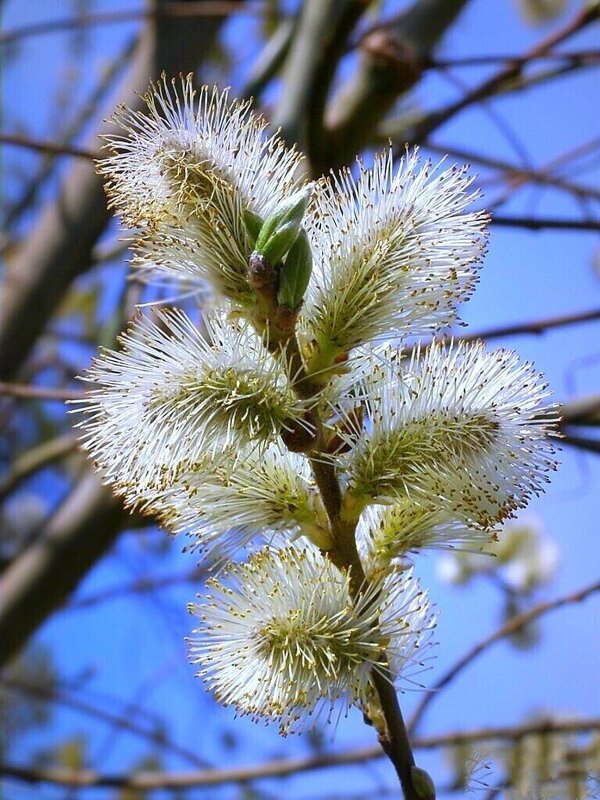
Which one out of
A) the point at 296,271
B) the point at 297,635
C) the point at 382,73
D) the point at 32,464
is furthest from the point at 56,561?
the point at 296,271

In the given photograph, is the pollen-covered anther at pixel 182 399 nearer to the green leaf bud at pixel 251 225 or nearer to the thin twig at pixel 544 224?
the green leaf bud at pixel 251 225

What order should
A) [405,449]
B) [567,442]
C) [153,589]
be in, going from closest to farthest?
1. [405,449]
2. [567,442]
3. [153,589]

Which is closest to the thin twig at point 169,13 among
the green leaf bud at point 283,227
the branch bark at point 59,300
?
the branch bark at point 59,300

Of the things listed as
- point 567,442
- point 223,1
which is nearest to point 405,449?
point 567,442

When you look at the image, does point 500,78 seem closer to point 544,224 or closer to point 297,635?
point 544,224

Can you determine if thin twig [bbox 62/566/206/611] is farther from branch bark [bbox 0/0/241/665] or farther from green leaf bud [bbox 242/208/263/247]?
green leaf bud [bbox 242/208/263/247]

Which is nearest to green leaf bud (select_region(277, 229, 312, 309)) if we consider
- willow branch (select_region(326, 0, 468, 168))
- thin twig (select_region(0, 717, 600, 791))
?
thin twig (select_region(0, 717, 600, 791))

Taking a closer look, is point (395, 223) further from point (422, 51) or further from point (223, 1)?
point (223, 1)

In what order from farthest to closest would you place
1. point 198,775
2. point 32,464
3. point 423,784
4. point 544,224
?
point 32,464 < point 198,775 < point 544,224 < point 423,784
